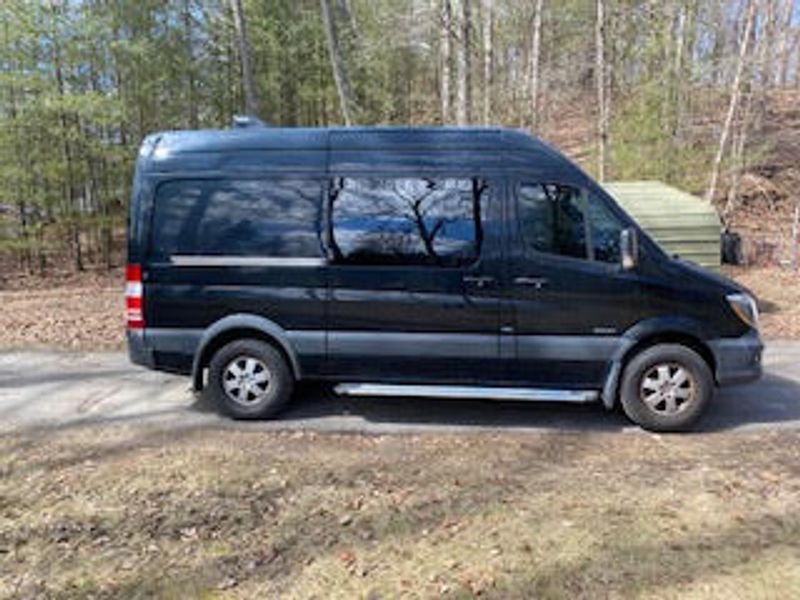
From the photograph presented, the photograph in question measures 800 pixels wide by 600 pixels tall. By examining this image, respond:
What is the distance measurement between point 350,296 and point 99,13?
1016 cm

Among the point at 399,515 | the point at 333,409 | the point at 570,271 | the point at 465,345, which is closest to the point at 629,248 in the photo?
the point at 570,271

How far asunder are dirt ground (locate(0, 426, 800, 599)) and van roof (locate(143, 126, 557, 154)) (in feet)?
6.91

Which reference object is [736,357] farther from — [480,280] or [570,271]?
[480,280]

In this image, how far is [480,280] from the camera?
4.62 metres

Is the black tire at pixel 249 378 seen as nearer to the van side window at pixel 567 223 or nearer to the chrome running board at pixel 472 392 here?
the chrome running board at pixel 472 392

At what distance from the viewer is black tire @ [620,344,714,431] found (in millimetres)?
4582

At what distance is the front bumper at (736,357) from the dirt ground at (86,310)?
9.84ft

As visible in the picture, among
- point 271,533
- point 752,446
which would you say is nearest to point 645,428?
point 752,446

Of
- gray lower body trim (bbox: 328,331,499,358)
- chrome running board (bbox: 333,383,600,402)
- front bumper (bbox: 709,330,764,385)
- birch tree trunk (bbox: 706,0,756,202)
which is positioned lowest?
chrome running board (bbox: 333,383,600,402)

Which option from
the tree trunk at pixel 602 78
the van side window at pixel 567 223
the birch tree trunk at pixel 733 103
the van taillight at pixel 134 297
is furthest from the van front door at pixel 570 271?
the birch tree trunk at pixel 733 103

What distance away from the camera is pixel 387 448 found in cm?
436

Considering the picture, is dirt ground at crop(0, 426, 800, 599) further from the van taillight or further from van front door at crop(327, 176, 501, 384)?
the van taillight

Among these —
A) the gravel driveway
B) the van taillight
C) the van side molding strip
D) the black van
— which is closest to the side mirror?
the black van

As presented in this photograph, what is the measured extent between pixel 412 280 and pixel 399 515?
1.82 meters
